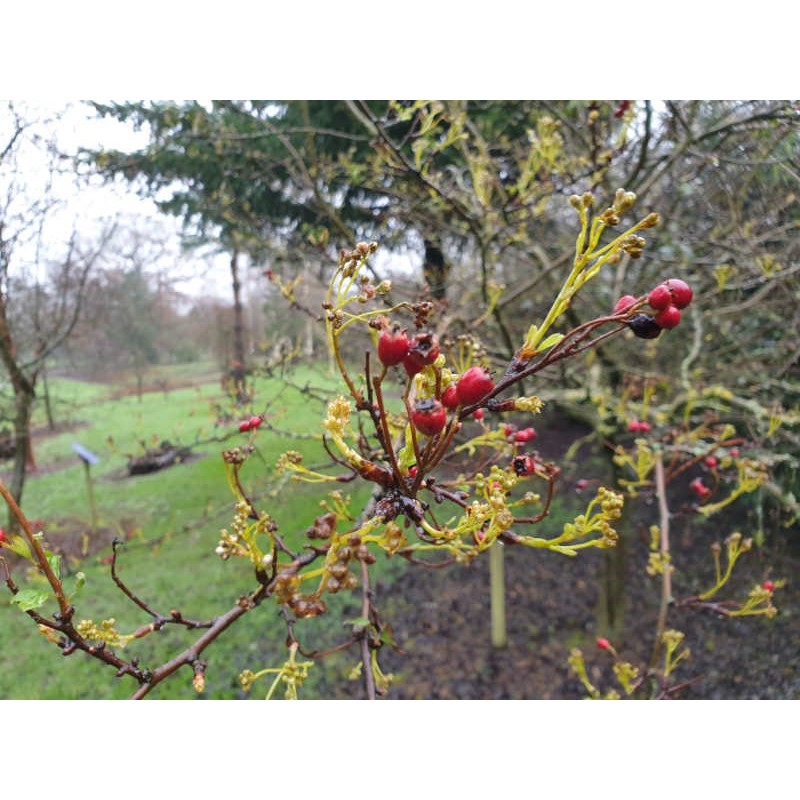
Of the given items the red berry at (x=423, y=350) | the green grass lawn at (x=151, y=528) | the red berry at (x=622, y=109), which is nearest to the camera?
the red berry at (x=423, y=350)

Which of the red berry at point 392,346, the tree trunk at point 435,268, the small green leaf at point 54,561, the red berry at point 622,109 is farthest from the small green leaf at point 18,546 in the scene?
the tree trunk at point 435,268

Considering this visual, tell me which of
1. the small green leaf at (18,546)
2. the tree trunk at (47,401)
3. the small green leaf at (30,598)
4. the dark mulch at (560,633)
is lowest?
the dark mulch at (560,633)

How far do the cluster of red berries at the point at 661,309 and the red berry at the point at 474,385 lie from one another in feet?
0.22

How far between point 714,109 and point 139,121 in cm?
162

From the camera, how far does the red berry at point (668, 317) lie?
9.2 inches

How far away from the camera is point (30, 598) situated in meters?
0.27

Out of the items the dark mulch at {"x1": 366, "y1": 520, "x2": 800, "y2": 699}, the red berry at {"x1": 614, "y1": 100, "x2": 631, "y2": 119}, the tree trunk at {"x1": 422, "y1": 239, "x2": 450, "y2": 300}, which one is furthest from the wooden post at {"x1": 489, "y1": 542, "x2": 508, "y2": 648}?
the red berry at {"x1": 614, "y1": 100, "x2": 631, "y2": 119}

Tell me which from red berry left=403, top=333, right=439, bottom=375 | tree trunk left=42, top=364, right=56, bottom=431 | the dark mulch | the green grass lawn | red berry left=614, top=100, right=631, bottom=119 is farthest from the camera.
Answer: tree trunk left=42, top=364, right=56, bottom=431

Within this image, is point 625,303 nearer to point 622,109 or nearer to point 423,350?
point 423,350

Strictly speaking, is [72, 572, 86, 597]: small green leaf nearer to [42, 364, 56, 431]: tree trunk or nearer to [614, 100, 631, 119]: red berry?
[614, 100, 631, 119]: red berry

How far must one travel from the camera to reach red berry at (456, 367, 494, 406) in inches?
9.4

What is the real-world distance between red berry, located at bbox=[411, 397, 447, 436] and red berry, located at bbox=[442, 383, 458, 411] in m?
0.02

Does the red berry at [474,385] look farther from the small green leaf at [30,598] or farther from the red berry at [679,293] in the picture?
the small green leaf at [30,598]

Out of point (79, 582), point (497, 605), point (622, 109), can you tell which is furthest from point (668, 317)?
point (497, 605)
